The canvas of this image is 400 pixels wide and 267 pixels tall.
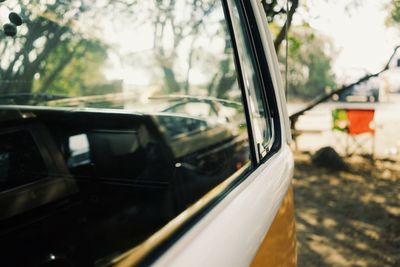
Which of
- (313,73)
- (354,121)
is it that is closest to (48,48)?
(354,121)

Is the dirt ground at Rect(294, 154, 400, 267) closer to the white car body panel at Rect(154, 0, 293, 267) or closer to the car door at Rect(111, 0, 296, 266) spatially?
the car door at Rect(111, 0, 296, 266)

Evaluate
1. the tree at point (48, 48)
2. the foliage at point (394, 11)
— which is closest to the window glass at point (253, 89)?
the tree at point (48, 48)

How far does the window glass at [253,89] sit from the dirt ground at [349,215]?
2651mm

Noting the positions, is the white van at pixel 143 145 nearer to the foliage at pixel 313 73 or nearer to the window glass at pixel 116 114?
the window glass at pixel 116 114

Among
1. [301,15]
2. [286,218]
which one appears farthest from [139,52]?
[301,15]

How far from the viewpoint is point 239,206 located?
1130 millimetres

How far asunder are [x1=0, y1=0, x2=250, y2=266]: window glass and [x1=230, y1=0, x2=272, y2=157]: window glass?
0.06 ft

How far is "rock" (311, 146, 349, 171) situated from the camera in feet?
25.2

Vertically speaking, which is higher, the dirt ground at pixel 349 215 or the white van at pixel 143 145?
the white van at pixel 143 145

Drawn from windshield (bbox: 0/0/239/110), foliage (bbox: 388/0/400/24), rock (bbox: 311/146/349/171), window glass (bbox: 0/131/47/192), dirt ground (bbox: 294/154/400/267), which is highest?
foliage (bbox: 388/0/400/24)

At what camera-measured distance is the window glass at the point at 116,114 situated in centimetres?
175

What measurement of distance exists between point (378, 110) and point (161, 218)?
17.7 m

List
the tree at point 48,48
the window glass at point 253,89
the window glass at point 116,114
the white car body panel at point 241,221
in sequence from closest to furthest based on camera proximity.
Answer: the white car body panel at point 241,221
the window glass at point 253,89
the window glass at point 116,114
the tree at point 48,48

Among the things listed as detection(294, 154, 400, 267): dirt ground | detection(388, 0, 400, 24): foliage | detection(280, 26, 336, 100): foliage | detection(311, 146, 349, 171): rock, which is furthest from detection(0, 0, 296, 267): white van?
detection(280, 26, 336, 100): foliage
